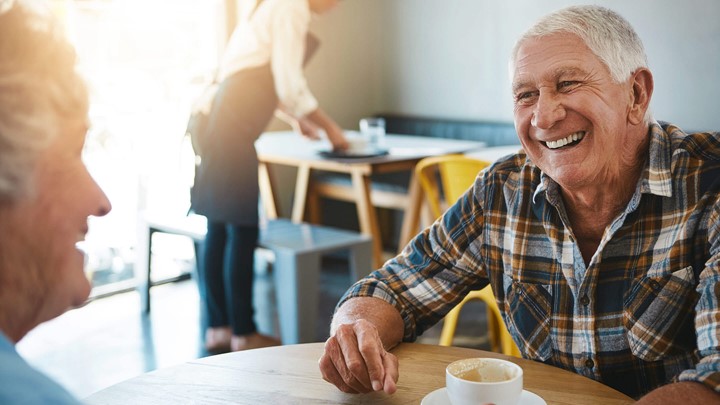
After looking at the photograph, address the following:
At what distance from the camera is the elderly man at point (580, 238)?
1266mm

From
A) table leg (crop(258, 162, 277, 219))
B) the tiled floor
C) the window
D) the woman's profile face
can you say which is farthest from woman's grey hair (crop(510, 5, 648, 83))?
table leg (crop(258, 162, 277, 219))

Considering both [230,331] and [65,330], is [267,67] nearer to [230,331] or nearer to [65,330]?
[230,331]

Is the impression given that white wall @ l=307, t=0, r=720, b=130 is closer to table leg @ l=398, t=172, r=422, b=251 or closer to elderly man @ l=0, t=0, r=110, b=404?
table leg @ l=398, t=172, r=422, b=251

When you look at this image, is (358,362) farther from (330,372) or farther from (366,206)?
(366,206)

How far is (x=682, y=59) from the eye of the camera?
160 inches

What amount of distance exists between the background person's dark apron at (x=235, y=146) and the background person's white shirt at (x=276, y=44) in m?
0.05

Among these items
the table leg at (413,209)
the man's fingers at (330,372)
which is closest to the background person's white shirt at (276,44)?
the table leg at (413,209)

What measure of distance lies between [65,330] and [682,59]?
328 cm

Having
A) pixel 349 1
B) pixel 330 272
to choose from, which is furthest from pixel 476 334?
pixel 349 1

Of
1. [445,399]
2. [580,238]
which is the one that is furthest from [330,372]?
[580,238]

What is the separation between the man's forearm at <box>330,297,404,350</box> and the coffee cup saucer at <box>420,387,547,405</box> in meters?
0.25

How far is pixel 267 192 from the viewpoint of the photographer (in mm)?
5020

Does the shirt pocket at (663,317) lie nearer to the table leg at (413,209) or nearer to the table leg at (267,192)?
the table leg at (413,209)

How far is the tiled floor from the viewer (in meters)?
3.36
